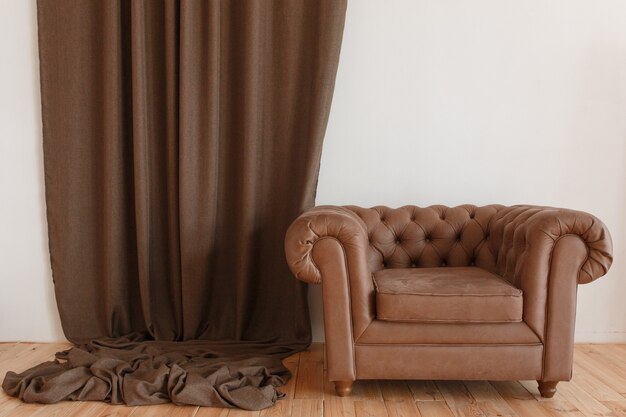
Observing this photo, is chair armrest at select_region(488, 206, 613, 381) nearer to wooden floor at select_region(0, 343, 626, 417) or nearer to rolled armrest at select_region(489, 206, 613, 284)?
rolled armrest at select_region(489, 206, 613, 284)

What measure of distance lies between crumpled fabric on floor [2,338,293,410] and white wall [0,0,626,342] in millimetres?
666

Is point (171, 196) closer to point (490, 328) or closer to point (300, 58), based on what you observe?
point (300, 58)

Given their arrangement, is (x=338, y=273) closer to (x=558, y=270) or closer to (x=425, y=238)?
(x=425, y=238)

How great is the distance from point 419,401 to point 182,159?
1.59 metres

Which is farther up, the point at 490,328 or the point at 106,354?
the point at 490,328

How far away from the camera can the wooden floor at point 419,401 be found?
2.24 metres

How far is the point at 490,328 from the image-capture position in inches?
90.0

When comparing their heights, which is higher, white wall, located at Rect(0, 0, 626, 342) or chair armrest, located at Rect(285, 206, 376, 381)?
white wall, located at Rect(0, 0, 626, 342)

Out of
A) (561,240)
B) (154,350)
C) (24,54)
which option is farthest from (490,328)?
(24,54)

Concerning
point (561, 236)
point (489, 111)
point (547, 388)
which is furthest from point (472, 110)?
point (547, 388)

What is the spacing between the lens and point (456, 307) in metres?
2.25

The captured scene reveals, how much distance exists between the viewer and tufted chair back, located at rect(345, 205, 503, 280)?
2795 millimetres

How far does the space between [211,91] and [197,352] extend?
1272 millimetres

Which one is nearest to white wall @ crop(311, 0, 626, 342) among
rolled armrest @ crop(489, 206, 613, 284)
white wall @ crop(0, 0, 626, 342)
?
white wall @ crop(0, 0, 626, 342)
